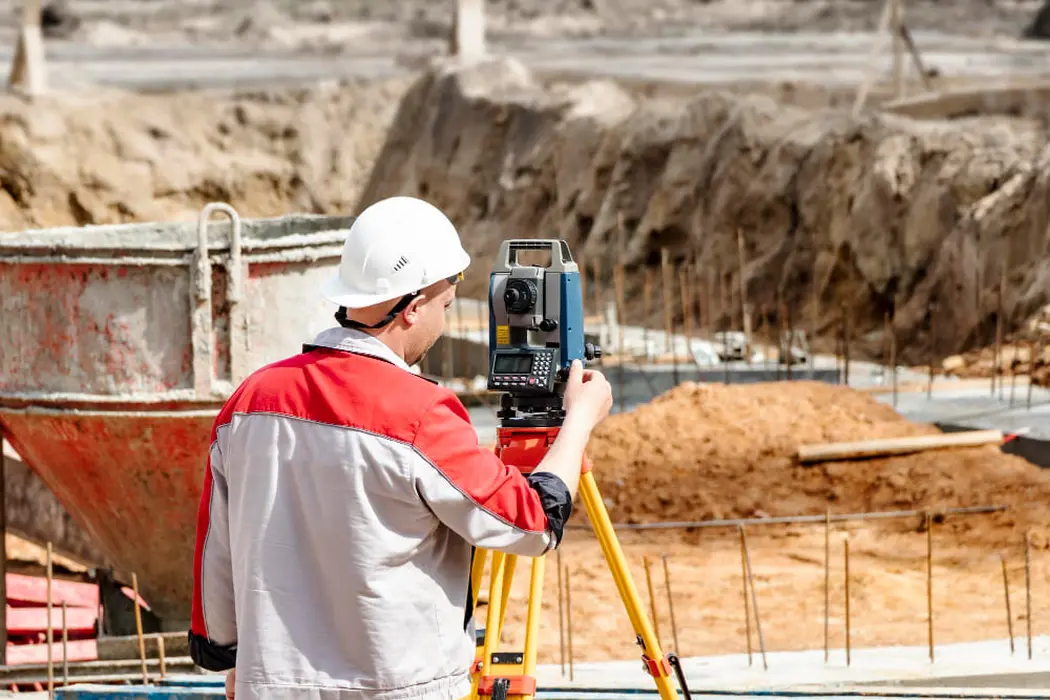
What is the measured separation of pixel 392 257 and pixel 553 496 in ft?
1.58

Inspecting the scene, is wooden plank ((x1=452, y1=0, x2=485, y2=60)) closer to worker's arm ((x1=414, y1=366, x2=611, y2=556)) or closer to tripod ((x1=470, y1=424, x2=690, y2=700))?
tripod ((x1=470, y1=424, x2=690, y2=700))

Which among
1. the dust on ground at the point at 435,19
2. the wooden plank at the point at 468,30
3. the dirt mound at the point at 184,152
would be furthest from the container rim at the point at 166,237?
the dust on ground at the point at 435,19

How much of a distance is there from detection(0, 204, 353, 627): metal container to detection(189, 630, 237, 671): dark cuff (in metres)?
3.55

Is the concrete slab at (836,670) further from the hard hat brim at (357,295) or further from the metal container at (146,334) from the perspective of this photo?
the hard hat brim at (357,295)

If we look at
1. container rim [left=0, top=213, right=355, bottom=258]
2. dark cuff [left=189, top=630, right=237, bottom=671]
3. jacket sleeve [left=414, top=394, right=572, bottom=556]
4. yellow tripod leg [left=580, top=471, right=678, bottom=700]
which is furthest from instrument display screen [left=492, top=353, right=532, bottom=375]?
container rim [left=0, top=213, right=355, bottom=258]

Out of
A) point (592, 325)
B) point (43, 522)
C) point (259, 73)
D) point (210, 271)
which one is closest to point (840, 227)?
point (592, 325)

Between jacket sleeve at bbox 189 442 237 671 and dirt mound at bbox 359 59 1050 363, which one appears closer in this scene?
jacket sleeve at bbox 189 442 237 671

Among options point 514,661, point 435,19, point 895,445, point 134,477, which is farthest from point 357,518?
point 435,19

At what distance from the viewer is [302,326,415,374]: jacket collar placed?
2525mm

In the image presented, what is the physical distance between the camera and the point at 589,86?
2048 cm

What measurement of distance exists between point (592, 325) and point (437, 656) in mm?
12163

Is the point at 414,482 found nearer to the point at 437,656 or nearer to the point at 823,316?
the point at 437,656

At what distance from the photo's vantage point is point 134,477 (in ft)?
21.7

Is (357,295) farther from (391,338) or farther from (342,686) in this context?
(342,686)
